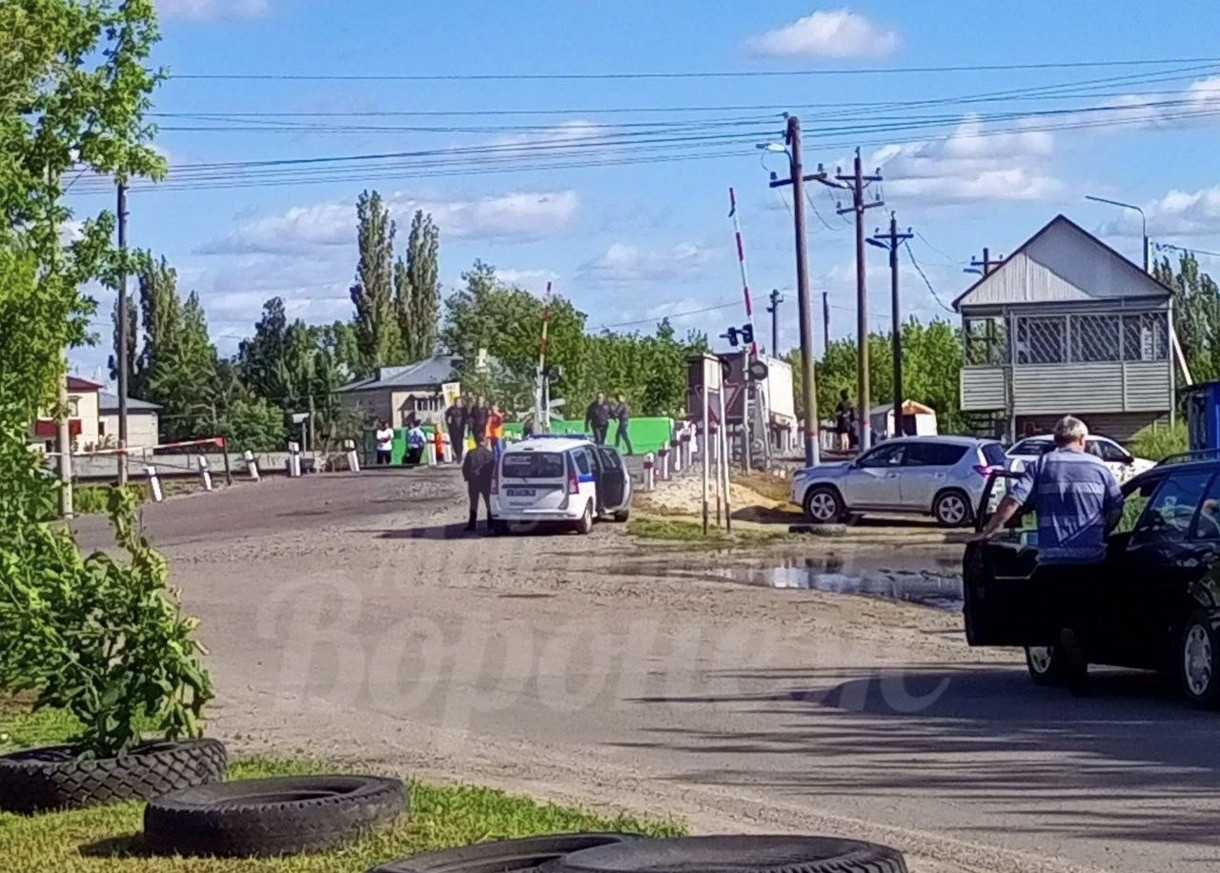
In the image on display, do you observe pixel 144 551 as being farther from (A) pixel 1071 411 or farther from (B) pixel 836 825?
(A) pixel 1071 411

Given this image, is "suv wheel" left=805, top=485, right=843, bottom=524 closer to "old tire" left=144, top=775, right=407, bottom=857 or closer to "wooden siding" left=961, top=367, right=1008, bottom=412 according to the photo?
"wooden siding" left=961, top=367, right=1008, bottom=412

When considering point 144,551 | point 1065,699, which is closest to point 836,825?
point 144,551

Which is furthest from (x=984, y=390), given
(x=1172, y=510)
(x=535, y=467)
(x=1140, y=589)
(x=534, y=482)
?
(x=1140, y=589)

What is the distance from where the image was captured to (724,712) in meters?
13.4

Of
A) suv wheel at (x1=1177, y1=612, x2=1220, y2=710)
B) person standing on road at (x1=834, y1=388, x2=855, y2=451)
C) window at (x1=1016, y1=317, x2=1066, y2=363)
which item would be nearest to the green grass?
suv wheel at (x1=1177, y1=612, x2=1220, y2=710)

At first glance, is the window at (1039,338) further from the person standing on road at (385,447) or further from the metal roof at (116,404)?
the metal roof at (116,404)

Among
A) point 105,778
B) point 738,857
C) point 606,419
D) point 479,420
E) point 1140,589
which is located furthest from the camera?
point 606,419

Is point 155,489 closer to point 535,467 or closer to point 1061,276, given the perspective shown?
point 535,467

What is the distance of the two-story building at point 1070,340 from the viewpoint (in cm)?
6150

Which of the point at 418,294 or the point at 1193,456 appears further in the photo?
the point at 418,294

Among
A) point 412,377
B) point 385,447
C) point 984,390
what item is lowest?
point 385,447

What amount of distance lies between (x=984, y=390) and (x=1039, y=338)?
98.7 inches

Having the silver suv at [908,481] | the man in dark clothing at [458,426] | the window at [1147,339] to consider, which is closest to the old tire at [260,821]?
the silver suv at [908,481]

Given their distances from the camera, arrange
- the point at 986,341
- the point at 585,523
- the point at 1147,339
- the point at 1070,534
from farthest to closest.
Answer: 1. the point at 986,341
2. the point at 1147,339
3. the point at 585,523
4. the point at 1070,534
